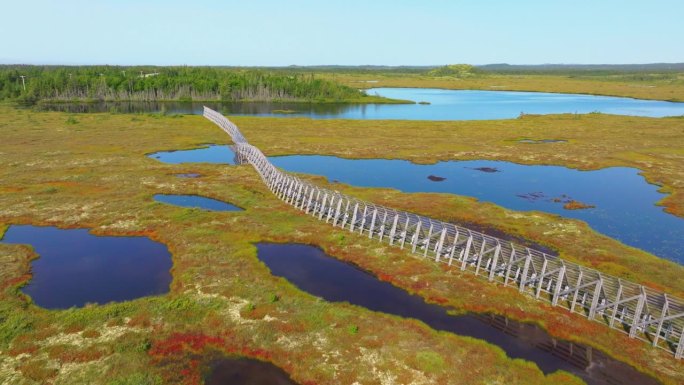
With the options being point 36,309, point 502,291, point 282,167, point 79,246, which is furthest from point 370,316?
point 282,167

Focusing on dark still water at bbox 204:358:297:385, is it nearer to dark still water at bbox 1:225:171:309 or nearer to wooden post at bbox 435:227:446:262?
dark still water at bbox 1:225:171:309

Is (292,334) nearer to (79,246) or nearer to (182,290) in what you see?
(182,290)

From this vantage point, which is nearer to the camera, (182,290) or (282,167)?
(182,290)

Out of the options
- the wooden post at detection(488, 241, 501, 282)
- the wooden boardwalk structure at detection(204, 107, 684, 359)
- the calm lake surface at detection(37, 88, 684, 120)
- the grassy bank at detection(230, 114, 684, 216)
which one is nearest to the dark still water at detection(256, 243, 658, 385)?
the wooden boardwalk structure at detection(204, 107, 684, 359)

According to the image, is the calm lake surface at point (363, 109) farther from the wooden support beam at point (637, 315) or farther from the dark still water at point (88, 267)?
the wooden support beam at point (637, 315)

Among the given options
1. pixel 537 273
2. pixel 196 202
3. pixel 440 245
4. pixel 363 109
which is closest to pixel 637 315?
pixel 537 273

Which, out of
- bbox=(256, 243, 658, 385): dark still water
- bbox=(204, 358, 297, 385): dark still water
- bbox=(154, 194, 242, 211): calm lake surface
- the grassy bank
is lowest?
bbox=(204, 358, 297, 385): dark still water
